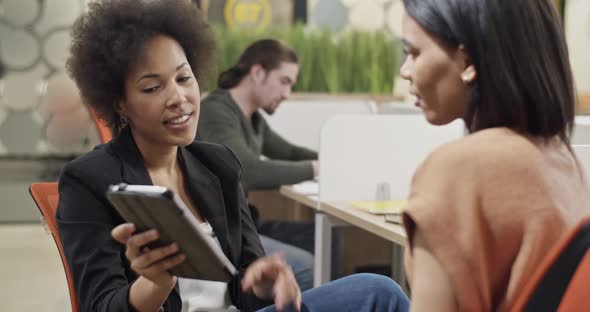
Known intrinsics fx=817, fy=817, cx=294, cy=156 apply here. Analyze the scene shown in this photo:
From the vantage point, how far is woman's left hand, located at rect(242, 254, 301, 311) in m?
1.34

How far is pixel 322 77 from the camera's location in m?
4.54

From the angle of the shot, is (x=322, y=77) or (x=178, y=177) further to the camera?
(x=322, y=77)

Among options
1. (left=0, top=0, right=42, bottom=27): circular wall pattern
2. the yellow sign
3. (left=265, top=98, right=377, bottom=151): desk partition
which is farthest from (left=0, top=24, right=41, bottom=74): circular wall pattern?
(left=265, top=98, right=377, bottom=151): desk partition

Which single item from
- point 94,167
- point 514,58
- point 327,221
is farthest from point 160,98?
point 327,221

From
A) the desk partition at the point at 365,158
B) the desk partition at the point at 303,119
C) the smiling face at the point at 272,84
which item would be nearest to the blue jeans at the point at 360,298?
the desk partition at the point at 365,158

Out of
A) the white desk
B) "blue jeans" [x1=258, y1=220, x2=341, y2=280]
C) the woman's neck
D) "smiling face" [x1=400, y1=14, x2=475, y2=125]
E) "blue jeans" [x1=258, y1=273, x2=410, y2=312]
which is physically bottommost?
"blue jeans" [x1=258, y1=220, x2=341, y2=280]

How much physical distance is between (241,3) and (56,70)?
49.5 inches

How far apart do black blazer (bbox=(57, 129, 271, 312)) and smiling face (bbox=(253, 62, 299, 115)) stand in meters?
1.71

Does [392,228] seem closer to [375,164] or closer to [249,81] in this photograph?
[375,164]

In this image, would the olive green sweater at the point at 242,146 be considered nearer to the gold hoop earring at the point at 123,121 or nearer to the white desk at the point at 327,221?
the white desk at the point at 327,221

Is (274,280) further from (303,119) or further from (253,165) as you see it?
(303,119)

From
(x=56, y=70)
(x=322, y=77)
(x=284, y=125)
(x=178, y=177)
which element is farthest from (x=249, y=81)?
(x=56, y=70)

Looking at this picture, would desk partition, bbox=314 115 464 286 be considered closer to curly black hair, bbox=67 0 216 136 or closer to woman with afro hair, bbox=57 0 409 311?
woman with afro hair, bbox=57 0 409 311

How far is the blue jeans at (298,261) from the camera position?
9.20ft
